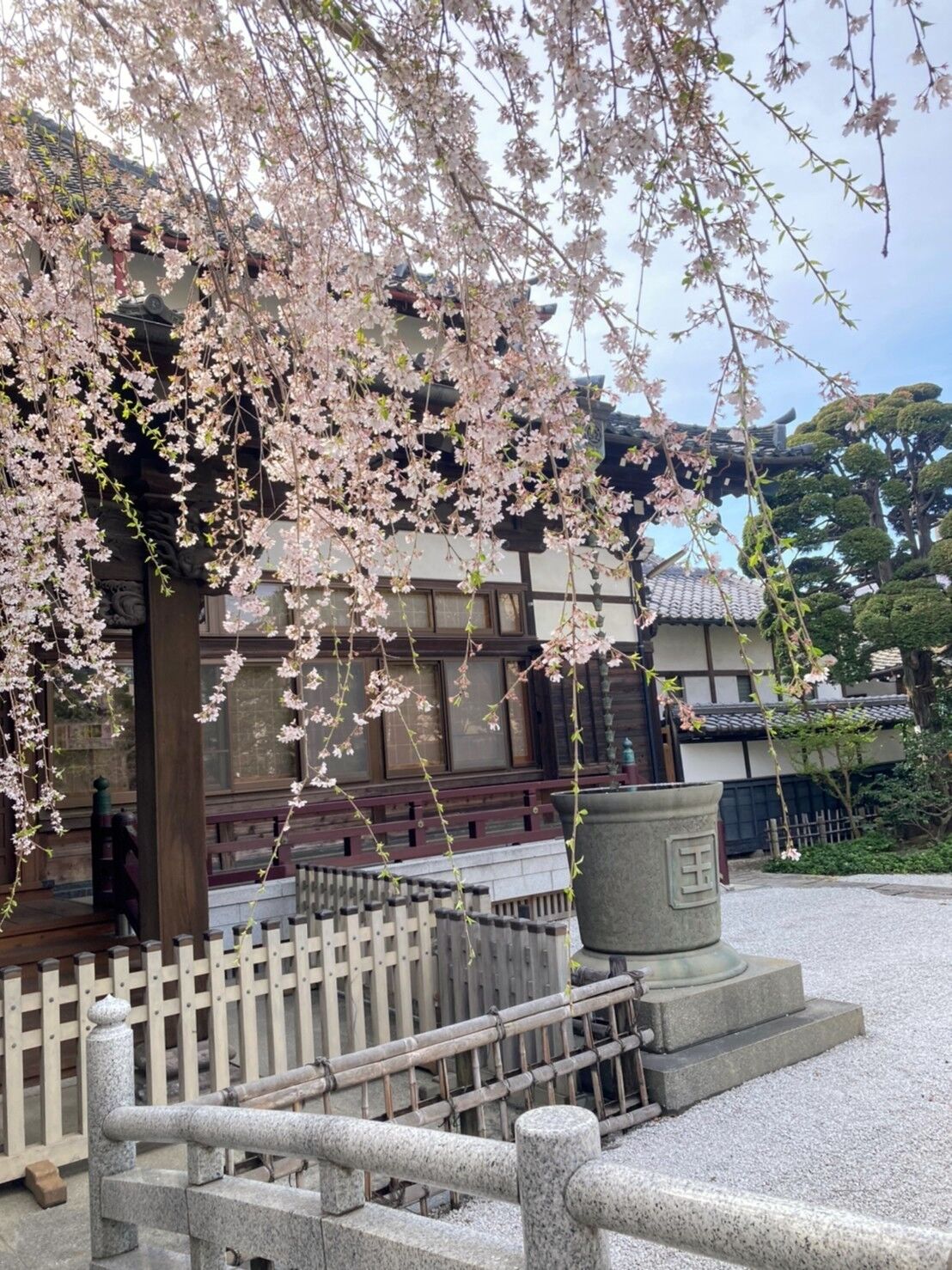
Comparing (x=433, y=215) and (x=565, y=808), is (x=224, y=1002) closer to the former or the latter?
(x=565, y=808)

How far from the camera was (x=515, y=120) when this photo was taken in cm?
245

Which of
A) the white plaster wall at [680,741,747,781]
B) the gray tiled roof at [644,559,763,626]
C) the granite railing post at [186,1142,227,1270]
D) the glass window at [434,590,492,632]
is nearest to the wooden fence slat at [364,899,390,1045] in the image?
the granite railing post at [186,1142,227,1270]

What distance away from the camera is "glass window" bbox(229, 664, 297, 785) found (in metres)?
9.08

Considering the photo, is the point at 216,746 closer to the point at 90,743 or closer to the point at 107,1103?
the point at 90,743

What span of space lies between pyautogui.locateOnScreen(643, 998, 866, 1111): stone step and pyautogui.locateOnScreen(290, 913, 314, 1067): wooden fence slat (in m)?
1.85

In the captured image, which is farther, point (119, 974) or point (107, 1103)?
point (119, 974)

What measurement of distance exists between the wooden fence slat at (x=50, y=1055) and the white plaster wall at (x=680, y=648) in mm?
15507

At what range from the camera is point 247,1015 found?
466 cm

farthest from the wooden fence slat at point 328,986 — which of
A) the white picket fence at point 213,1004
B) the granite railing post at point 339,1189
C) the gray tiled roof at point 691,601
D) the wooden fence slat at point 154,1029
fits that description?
the gray tiled roof at point 691,601

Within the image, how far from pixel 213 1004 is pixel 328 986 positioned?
63cm

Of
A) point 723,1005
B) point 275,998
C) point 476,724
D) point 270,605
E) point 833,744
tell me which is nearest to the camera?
point 275,998

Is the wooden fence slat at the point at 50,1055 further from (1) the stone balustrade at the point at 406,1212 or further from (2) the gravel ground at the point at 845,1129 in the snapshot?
(2) the gravel ground at the point at 845,1129

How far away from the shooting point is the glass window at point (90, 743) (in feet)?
28.9

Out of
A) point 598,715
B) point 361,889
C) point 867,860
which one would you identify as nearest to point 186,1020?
point 361,889
